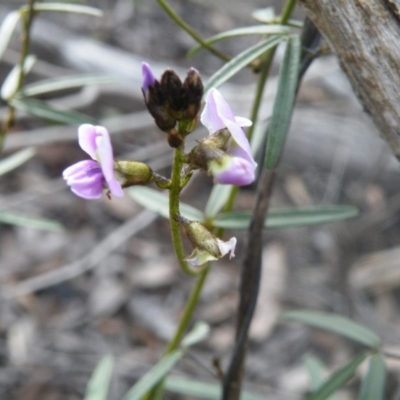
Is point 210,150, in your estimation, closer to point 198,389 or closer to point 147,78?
point 147,78

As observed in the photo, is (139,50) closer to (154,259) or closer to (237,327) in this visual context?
(154,259)

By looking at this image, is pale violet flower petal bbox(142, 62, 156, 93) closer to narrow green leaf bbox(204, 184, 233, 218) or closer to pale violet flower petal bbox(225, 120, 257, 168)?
pale violet flower petal bbox(225, 120, 257, 168)

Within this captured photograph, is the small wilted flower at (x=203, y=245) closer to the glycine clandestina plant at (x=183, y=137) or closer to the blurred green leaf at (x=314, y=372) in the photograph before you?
the glycine clandestina plant at (x=183, y=137)

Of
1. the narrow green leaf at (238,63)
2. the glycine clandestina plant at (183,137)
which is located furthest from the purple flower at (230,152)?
the narrow green leaf at (238,63)

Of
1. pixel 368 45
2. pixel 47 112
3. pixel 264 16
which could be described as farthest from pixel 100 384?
pixel 368 45

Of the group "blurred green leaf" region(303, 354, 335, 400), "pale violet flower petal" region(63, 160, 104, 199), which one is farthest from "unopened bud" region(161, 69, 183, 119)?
"blurred green leaf" region(303, 354, 335, 400)

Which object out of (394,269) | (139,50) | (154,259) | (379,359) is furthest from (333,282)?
(139,50)
